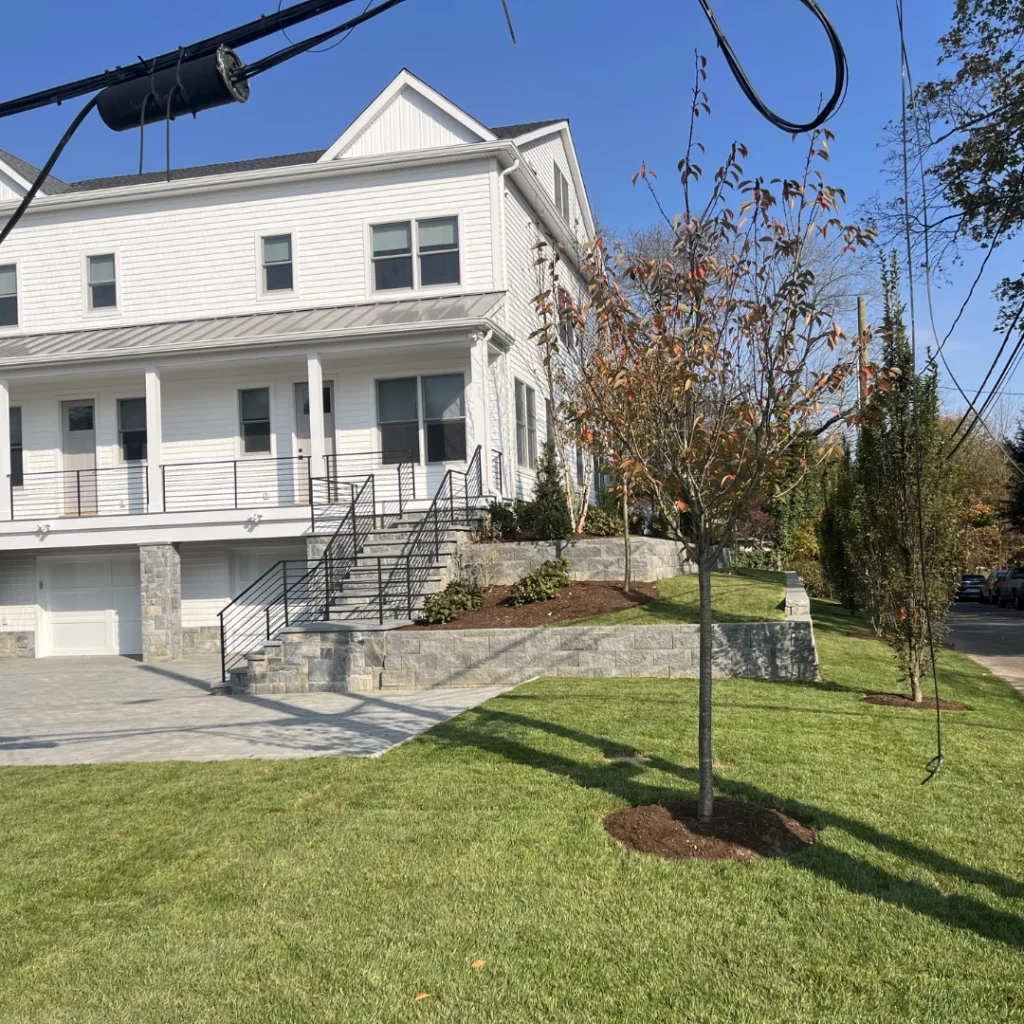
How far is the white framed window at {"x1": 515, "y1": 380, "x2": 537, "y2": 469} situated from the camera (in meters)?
18.8

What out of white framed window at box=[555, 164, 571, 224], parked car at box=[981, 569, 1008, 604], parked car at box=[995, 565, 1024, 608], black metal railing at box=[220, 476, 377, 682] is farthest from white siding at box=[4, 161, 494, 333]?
parked car at box=[981, 569, 1008, 604]

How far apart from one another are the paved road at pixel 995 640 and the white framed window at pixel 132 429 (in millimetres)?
15345

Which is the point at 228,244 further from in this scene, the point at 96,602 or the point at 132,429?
the point at 96,602

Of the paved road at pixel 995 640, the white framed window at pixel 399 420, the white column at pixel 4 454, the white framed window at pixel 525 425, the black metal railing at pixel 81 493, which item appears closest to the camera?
the paved road at pixel 995 640

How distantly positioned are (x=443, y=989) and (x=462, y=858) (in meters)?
1.43

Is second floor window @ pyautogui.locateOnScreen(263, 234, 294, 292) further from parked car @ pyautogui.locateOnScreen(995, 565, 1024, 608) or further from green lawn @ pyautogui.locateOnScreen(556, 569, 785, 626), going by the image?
parked car @ pyautogui.locateOnScreen(995, 565, 1024, 608)

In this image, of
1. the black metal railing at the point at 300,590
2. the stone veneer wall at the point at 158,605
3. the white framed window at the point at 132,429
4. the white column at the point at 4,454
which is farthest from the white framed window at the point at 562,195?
the white column at the point at 4,454

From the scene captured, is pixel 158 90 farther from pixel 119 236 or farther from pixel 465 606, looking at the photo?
pixel 119 236

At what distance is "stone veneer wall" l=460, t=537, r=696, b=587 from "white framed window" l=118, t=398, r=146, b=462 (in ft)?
26.0

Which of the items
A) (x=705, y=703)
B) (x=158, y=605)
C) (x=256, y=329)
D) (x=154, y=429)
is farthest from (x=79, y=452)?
(x=705, y=703)

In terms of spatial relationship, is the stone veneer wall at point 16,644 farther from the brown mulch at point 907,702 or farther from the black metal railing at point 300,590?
the brown mulch at point 907,702

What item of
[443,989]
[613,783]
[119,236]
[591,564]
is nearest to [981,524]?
[591,564]

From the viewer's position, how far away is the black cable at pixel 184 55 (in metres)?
6.21

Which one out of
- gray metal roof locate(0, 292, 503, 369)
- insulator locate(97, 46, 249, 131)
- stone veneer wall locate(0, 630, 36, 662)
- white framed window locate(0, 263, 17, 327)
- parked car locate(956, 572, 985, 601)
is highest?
white framed window locate(0, 263, 17, 327)
